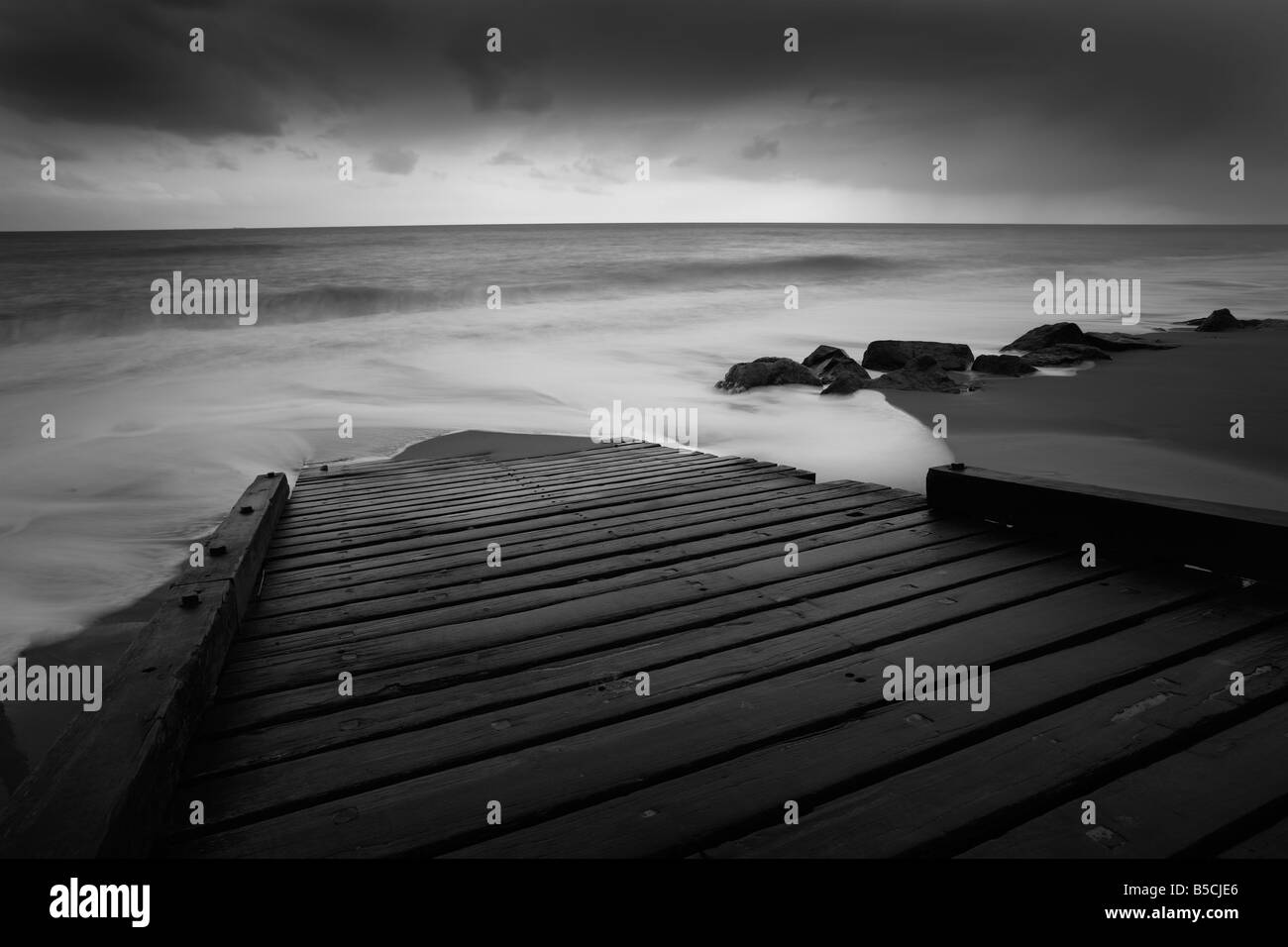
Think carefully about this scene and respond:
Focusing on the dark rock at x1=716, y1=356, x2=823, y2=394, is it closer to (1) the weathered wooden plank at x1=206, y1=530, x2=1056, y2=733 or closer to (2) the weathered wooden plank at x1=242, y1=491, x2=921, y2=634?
(2) the weathered wooden plank at x1=242, y1=491, x2=921, y2=634

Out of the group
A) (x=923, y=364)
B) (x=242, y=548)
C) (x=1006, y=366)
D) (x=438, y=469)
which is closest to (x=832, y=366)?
(x=923, y=364)

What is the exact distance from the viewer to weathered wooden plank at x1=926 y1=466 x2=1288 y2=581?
2.83 metres

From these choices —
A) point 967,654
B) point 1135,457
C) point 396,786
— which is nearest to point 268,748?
point 396,786

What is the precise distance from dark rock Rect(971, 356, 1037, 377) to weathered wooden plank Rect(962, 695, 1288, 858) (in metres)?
11.5

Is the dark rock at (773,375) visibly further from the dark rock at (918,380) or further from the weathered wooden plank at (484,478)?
the weathered wooden plank at (484,478)

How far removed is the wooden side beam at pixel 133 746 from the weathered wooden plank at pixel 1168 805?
168cm

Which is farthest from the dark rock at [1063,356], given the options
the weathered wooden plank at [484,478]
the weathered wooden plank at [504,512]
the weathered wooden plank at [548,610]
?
the weathered wooden plank at [548,610]

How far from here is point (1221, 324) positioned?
691 inches

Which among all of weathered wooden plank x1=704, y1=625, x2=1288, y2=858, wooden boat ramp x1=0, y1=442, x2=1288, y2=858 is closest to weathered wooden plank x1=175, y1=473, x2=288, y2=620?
wooden boat ramp x1=0, y1=442, x2=1288, y2=858

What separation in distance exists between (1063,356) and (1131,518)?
11564mm

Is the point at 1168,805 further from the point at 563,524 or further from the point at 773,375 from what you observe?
the point at 773,375

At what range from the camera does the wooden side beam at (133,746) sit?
157 cm

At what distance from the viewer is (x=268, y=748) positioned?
2129 millimetres
